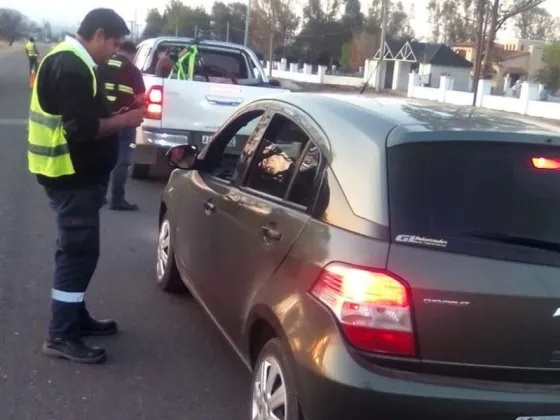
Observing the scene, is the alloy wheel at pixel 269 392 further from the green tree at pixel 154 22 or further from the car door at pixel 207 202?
the green tree at pixel 154 22

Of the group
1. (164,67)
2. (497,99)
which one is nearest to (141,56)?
(164,67)

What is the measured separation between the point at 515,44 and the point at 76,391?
11419 centimetres

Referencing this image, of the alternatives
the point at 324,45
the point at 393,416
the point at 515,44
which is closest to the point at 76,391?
the point at 393,416

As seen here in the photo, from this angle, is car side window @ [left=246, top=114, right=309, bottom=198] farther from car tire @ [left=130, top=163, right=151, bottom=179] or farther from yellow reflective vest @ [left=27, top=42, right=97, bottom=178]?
car tire @ [left=130, top=163, right=151, bottom=179]

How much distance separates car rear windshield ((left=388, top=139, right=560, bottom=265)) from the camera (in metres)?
3.29

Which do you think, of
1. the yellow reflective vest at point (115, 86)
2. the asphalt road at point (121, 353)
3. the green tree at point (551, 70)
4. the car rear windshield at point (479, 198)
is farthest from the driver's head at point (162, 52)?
the green tree at point (551, 70)

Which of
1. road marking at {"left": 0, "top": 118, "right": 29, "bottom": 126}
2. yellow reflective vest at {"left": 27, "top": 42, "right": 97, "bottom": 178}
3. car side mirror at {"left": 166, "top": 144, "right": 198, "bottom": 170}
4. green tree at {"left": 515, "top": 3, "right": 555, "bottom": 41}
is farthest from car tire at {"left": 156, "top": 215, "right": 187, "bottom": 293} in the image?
green tree at {"left": 515, "top": 3, "right": 555, "bottom": 41}

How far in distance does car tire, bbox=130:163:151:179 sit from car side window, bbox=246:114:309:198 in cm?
748

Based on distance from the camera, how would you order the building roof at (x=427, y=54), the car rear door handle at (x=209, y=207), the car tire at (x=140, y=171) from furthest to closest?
the building roof at (x=427, y=54) → the car tire at (x=140, y=171) → the car rear door handle at (x=209, y=207)

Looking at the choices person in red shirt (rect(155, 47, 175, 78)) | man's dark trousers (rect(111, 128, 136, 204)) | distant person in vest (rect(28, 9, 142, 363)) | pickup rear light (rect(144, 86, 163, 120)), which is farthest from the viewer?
person in red shirt (rect(155, 47, 175, 78))

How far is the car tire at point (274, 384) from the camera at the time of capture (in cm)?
350

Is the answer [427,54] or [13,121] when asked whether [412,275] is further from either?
[427,54]

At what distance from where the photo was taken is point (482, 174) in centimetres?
345

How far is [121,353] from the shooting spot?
525 cm
